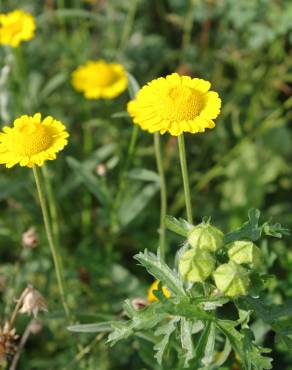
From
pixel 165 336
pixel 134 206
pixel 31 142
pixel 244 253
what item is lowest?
pixel 134 206

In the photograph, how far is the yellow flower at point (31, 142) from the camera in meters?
1.47

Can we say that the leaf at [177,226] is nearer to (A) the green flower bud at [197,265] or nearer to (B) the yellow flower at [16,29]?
(A) the green flower bud at [197,265]

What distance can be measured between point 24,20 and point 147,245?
3.32 feet

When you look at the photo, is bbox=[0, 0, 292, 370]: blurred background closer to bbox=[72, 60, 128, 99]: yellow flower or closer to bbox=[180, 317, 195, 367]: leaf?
bbox=[72, 60, 128, 99]: yellow flower

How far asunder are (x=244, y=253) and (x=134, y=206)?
105 cm

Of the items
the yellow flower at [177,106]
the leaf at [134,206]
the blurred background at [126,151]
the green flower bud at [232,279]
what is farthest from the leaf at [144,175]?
Answer: the green flower bud at [232,279]

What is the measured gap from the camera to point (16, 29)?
2.29m

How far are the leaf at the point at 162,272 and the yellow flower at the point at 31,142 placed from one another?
33 centimetres

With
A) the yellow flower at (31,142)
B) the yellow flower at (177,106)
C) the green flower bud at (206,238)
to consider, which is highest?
the yellow flower at (177,106)

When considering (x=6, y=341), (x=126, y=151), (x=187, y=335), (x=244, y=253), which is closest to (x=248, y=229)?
(x=244, y=253)

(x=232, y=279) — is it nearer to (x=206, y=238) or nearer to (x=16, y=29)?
(x=206, y=238)

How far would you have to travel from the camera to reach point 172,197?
108 inches

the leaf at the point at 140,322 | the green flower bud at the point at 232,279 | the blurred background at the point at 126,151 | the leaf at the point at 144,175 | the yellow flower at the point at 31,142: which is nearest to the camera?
the green flower bud at the point at 232,279

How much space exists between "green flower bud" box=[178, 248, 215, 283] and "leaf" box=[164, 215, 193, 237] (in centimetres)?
15
